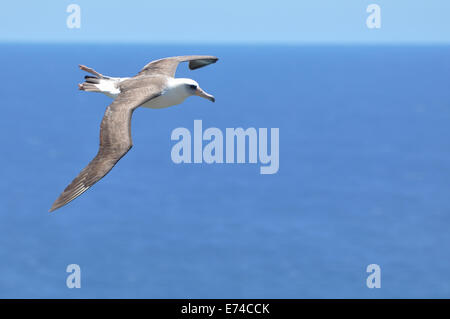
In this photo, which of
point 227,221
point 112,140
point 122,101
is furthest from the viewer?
point 227,221

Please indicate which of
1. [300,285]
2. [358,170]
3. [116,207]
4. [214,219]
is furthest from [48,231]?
[358,170]

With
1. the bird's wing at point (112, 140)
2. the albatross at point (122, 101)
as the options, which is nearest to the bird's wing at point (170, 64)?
the albatross at point (122, 101)

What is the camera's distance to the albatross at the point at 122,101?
494 inches

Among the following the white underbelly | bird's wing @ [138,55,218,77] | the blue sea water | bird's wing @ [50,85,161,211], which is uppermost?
the blue sea water

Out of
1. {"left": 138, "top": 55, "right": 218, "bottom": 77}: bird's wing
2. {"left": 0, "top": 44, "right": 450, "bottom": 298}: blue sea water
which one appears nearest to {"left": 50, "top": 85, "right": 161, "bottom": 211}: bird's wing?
{"left": 138, "top": 55, "right": 218, "bottom": 77}: bird's wing

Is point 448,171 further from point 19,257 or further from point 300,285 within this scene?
point 19,257

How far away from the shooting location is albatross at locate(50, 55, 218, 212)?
41.2ft

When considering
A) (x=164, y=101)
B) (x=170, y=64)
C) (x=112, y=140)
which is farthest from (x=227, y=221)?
(x=112, y=140)

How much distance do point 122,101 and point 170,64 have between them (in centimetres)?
333

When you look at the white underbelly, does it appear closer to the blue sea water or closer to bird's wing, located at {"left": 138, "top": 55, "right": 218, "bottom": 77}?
bird's wing, located at {"left": 138, "top": 55, "right": 218, "bottom": 77}

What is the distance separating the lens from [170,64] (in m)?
17.5

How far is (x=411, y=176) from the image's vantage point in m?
163

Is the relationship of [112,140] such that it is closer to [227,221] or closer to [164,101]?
[164,101]

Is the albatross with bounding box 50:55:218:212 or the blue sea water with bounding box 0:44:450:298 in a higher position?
the blue sea water with bounding box 0:44:450:298
